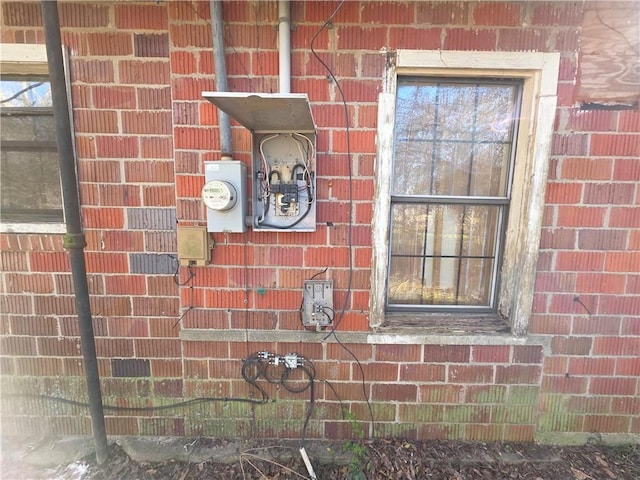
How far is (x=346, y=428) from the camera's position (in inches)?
84.6

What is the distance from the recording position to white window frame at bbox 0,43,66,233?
6.02 feet

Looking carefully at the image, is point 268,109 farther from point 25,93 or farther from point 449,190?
point 25,93

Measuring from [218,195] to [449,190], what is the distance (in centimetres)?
153

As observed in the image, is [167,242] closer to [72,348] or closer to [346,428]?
[72,348]

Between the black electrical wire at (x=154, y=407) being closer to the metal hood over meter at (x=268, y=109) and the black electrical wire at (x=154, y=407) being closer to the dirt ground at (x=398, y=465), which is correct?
the dirt ground at (x=398, y=465)

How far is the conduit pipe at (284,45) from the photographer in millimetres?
1741

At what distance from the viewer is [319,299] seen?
1999mm

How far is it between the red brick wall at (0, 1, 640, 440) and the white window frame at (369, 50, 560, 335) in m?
0.08

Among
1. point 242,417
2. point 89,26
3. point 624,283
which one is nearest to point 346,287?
point 242,417

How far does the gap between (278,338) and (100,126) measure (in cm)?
179

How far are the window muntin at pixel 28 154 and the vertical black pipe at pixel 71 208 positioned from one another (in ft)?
1.45

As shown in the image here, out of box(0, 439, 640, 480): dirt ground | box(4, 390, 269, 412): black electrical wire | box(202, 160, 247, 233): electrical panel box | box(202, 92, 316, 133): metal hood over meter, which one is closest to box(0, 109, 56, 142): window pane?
box(202, 160, 247, 233): electrical panel box

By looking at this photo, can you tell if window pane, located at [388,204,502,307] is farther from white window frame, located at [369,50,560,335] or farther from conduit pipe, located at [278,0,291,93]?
conduit pipe, located at [278,0,291,93]

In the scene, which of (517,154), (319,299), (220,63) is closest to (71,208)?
(220,63)
